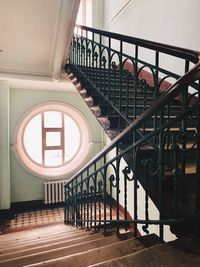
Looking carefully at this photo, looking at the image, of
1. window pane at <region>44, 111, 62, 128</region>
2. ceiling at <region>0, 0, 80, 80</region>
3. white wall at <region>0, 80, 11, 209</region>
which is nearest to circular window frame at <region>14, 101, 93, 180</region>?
window pane at <region>44, 111, 62, 128</region>

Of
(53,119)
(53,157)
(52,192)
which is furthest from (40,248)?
(53,119)

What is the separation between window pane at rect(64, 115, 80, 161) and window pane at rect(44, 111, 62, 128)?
19cm

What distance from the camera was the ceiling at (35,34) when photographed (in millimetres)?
2338

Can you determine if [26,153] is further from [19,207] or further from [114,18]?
[114,18]

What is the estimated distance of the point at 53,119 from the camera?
18.5 feet

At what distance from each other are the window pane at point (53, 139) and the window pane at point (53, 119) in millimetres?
212

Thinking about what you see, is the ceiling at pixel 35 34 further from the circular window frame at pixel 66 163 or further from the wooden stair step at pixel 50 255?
the wooden stair step at pixel 50 255

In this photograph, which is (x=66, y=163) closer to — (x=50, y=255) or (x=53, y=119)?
(x=53, y=119)

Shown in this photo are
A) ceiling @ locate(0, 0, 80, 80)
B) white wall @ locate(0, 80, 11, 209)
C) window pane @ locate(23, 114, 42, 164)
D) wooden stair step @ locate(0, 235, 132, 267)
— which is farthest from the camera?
window pane @ locate(23, 114, 42, 164)

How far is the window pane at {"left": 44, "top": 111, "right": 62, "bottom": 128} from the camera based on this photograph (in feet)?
18.3

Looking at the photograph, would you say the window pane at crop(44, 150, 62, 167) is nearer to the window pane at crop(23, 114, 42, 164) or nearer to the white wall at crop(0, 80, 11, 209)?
the window pane at crop(23, 114, 42, 164)

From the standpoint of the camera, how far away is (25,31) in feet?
8.93

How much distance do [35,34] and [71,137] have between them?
3.40 meters

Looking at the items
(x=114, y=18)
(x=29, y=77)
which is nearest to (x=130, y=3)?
(x=114, y=18)
